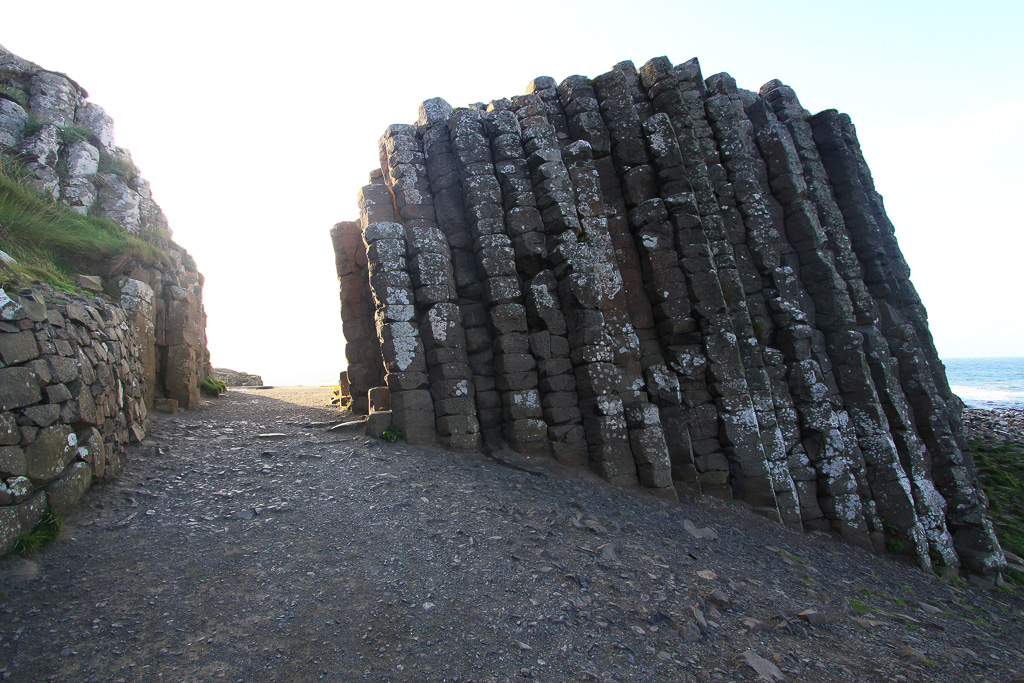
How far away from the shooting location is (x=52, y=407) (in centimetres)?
614

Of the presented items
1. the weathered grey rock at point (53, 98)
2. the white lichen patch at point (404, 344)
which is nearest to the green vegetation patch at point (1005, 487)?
the white lichen patch at point (404, 344)

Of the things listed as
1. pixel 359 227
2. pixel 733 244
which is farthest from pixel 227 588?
pixel 733 244

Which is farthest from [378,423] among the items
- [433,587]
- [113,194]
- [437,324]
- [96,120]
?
[96,120]

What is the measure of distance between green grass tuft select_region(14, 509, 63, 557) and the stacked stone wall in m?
0.06

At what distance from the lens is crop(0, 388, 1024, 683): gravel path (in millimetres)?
4848

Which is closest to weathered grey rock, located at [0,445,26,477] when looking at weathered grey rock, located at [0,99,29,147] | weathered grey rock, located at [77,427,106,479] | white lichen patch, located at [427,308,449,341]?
weathered grey rock, located at [77,427,106,479]

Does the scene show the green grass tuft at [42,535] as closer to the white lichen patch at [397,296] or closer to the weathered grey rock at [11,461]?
the weathered grey rock at [11,461]

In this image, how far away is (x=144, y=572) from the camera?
18.4 ft

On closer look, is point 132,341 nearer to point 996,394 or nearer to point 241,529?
point 241,529

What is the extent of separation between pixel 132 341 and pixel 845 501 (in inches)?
612

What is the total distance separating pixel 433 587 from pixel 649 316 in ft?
26.7

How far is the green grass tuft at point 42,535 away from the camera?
540 centimetres

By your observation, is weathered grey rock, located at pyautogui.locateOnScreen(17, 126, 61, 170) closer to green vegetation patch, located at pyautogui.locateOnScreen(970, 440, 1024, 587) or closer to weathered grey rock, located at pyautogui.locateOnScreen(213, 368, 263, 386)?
weathered grey rock, located at pyautogui.locateOnScreen(213, 368, 263, 386)

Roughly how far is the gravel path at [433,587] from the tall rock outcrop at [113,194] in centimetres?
279
